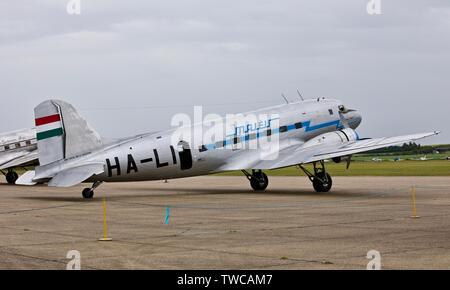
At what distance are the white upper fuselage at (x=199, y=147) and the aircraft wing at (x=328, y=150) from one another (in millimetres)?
1314

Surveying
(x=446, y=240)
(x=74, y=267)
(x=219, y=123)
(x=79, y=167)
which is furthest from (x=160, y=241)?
(x=219, y=123)

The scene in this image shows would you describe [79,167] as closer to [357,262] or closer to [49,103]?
[49,103]

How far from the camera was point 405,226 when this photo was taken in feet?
76.5

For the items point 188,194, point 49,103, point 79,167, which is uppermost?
point 49,103

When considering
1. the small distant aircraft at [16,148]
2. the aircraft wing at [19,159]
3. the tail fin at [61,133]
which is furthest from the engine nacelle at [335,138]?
the small distant aircraft at [16,148]

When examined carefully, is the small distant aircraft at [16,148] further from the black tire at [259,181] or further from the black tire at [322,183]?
the black tire at [322,183]

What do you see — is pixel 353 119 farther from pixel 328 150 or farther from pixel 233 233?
pixel 233 233

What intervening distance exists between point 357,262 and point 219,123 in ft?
84.2

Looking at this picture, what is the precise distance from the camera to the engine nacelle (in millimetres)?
42125

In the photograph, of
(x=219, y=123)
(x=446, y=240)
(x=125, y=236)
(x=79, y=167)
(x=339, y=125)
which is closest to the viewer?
(x=446, y=240)

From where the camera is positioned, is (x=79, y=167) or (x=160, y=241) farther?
(x=79, y=167)

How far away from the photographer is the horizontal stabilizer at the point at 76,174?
34344mm

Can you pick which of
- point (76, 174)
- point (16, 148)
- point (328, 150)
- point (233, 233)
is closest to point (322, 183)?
point (328, 150)
